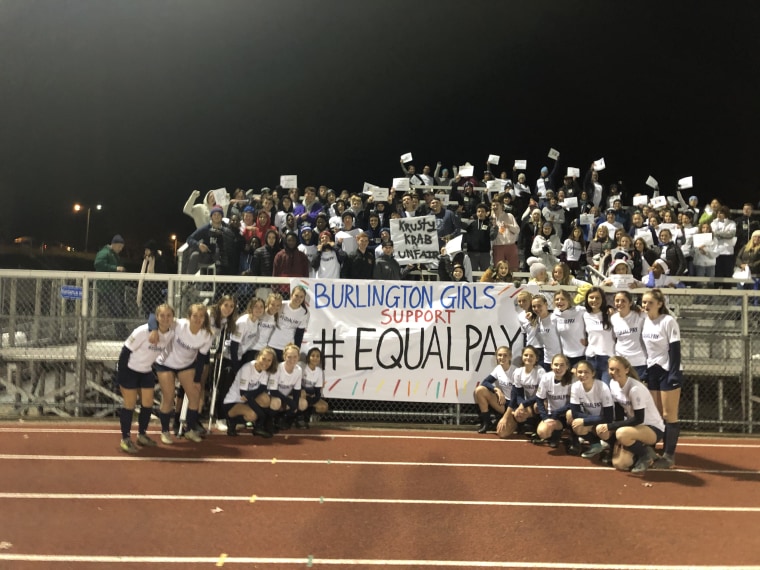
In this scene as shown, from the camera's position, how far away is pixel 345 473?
619 centimetres

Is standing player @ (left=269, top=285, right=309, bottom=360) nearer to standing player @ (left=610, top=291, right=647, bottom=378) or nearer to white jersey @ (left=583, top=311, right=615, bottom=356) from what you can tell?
white jersey @ (left=583, top=311, right=615, bottom=356)

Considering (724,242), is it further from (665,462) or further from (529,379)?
(665,462)

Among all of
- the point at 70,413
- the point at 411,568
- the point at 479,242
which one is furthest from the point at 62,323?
the point at 479,242

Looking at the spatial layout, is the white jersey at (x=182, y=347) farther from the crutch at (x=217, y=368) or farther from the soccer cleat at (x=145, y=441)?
the soccer cleat at (x=145, y=441)

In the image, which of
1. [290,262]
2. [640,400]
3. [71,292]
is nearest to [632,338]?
[640,400]

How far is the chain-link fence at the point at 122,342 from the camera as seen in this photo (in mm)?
8328

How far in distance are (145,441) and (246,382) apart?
1410 mm

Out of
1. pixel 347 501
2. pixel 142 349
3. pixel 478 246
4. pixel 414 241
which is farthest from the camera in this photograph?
pixel 478 246

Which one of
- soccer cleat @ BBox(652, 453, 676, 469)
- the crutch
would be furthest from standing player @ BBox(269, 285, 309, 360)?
soccer cleat @ BBox(652, 453, 676, 469)

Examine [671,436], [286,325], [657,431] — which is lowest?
[671,436]

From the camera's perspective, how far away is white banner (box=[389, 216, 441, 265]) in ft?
34.4

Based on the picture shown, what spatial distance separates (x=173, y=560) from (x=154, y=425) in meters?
4.57

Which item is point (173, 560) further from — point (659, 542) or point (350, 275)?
Result: point (350, 275)

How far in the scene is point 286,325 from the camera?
8.23 metres
